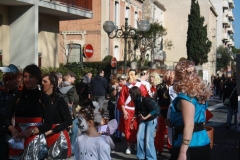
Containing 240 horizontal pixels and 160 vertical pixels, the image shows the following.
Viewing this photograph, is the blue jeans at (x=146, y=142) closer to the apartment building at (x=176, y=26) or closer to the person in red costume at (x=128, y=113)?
the person in red costume at (x=128, y=113)

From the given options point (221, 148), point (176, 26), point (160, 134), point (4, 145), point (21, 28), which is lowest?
point (221, 148)

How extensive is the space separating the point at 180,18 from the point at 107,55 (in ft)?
115

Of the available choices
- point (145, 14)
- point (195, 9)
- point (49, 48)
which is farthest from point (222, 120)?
point (195, 9)

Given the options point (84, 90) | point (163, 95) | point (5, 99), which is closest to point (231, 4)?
point (84, 90)

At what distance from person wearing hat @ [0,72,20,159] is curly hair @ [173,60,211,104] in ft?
8.45

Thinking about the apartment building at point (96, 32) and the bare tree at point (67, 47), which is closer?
the bare tree at point (67, 47)

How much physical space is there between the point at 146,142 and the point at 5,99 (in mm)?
Answer: 3401

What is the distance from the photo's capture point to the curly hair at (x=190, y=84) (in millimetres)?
4734

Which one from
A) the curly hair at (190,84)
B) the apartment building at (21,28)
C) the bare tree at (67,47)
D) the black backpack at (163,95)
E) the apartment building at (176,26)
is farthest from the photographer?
the apartment building at (176,26)

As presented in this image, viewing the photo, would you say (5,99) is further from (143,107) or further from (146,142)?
(146,142)

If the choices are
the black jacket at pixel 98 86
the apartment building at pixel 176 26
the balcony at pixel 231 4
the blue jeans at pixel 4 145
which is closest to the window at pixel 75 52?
the black jacket at pixel 98 86

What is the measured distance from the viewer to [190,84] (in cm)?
477

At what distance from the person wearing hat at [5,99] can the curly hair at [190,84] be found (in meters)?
2.58

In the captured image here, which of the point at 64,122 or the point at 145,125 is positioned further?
the point at 145,125
